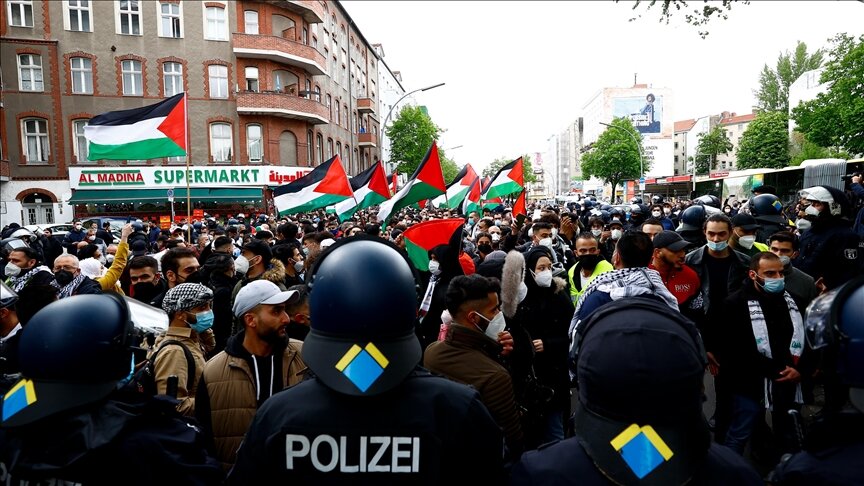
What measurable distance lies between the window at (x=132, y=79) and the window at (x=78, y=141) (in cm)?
299

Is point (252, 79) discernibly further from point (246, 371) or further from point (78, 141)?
point (246, 371)

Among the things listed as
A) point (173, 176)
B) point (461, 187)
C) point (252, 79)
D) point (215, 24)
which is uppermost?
point (215, 24)

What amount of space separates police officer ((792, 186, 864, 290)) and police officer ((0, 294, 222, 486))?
20.7 ft

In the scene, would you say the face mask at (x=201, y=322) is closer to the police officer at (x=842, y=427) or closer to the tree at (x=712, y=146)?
the police officer at (x=842, y=427)

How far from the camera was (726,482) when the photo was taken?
1.44 m

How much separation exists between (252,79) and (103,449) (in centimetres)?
3386

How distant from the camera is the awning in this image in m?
30.0

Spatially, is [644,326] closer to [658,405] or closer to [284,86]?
[658,405]

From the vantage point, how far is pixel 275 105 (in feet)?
105

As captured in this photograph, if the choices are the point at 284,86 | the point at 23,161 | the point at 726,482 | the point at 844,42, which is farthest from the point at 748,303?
the point at 844,42

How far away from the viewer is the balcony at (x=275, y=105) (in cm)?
3158

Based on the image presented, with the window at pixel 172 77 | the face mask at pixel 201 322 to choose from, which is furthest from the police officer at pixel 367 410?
the window at pixel 172 77

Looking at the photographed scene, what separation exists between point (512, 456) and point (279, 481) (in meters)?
1.69

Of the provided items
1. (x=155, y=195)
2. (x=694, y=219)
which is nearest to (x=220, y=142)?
(x=155, y=195)
